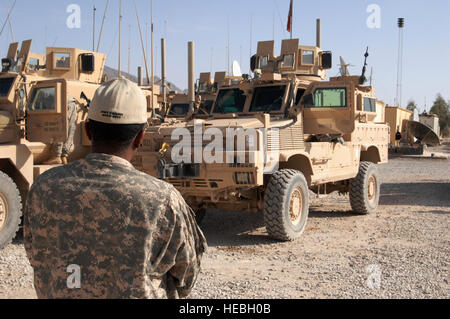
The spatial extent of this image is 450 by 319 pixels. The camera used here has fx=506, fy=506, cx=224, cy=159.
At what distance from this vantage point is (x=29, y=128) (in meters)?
6.56

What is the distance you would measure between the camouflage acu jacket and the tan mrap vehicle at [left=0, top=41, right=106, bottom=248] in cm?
444

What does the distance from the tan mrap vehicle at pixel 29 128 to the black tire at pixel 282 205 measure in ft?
9.05

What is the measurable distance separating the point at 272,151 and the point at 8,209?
3.08 meters

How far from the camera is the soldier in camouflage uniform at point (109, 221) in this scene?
151 cm

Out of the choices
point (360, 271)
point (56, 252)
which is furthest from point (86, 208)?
point (360, 271)

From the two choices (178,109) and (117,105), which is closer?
(117,105)

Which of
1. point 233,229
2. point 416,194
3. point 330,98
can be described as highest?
point 330,98

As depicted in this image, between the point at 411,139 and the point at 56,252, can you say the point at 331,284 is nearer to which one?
the point at 56,252

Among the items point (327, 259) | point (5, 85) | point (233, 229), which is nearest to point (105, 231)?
point (327, 259)

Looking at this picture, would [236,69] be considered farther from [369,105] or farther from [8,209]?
[8,209]

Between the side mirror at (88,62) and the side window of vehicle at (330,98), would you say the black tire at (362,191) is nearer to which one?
the side window of vehicle at (330,98)

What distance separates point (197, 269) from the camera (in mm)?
1689

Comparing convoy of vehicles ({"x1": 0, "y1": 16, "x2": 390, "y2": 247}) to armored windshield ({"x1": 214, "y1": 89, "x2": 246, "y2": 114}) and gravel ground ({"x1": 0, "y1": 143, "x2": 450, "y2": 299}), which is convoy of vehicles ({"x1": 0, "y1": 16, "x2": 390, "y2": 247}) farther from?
gravel ground ({"x1": 0, "y1": 143, "x2": 450, "y2": 299})

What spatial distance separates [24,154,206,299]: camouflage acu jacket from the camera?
1.51 metres
